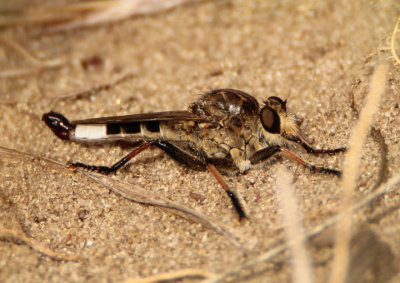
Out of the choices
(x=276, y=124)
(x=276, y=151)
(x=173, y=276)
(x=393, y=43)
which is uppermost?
(x=393, y=43)

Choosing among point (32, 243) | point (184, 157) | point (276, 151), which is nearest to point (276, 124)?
point (276, 151)

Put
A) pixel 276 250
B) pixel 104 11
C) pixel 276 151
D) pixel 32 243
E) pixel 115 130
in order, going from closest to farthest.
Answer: pixel 276 250 → pixel 32 243 → pixel 276 151 → pixel 115 130 → pixel 104 11

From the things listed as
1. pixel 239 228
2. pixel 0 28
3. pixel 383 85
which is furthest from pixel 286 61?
pixel 0 28

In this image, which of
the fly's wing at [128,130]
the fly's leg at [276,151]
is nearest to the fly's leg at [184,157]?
the fly's wing at [128,130]

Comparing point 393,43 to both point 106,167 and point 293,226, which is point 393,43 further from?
point 106,167

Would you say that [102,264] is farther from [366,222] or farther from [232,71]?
[232,71]

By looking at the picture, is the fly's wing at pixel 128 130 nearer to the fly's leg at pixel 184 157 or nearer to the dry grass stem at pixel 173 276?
the fly's leg at pixel 184 157
